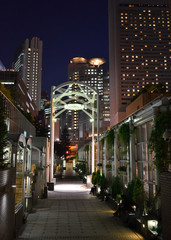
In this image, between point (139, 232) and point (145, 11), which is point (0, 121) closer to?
point (139, 232)

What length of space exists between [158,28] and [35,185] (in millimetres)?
147403

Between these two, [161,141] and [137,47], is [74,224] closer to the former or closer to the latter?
[161,141]

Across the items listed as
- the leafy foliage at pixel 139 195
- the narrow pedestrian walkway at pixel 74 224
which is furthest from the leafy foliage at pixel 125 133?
the narrow pedestrian walkway at pixel 74 224

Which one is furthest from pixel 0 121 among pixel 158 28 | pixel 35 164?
pixel 158 28

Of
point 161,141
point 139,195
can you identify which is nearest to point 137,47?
point 139,195

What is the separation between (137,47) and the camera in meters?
140

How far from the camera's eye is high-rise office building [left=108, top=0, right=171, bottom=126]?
135 m

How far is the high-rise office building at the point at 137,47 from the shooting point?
135375mm

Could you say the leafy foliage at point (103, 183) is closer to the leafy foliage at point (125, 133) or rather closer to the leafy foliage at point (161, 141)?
the leafy foliage at point (125, 133)

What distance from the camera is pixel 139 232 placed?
948cm

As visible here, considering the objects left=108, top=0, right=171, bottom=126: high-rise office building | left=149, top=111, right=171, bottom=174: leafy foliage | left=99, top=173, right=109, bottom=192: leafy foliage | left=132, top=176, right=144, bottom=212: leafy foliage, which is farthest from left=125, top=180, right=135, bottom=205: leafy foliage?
left=108, top=0, right=171, bottom=126: high-rise office building

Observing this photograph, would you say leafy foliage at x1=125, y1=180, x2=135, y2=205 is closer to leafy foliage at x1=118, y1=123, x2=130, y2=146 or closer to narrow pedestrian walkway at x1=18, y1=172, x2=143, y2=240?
narrow pedestrian walkway at x1=18, y1=172, x2=143, y2=240

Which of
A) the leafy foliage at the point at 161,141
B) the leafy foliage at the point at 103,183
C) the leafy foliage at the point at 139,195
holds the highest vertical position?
the leafy foliage at the point at 161,141

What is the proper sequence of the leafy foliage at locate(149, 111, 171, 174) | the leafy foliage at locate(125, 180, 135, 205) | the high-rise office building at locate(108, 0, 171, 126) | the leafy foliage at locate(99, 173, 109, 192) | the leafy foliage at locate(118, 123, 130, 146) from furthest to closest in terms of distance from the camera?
the high-rise office building at locate(108, 0, 171, 126) < the leafy foliage at locate(99, 173, 109, 192) < the leafy foliage at locate(118, 123, 130, 146) < the leafy foliage at locate(125, 180, 135, 205) < the leafy foliage at locate(149, 111, 171, 174)
